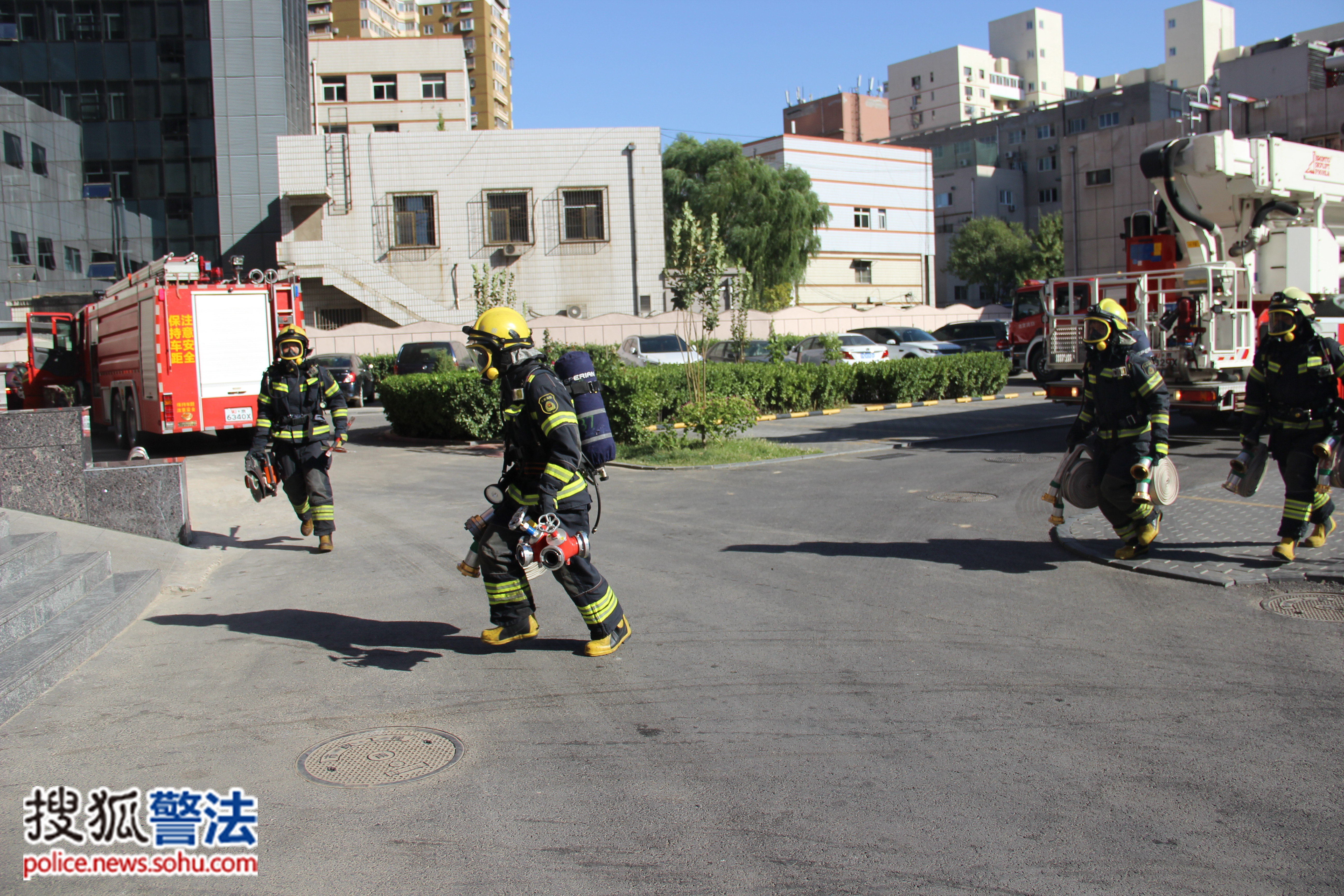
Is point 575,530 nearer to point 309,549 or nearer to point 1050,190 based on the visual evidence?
point 309,549

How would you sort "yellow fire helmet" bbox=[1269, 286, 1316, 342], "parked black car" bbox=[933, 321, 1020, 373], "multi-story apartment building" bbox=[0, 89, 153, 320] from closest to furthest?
1. "yellow fire helmet" bbox=[1269, 286, 1316, 342]
2. "parked black car" bbox=[933, 321, 1020, 373]
3. "multi-story apartment building" bbox=[0, 89, 153, 320]

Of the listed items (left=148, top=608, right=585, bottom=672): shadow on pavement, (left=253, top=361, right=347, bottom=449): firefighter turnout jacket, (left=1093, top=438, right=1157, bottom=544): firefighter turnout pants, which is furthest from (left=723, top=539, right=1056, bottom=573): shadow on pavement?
(left=253, top=361, right=347, bottom=449): firefighter turnout jacket

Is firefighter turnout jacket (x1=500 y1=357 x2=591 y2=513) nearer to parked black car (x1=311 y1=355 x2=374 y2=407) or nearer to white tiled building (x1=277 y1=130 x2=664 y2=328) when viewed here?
parked black car (x1=311 y1=355 x2=374 y2=407)

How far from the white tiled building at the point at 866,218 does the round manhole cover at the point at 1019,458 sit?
4135 centimetres

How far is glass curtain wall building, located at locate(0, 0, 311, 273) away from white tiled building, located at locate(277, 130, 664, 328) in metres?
6.36

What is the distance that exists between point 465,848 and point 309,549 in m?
6.17

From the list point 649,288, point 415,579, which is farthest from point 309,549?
point 649,288

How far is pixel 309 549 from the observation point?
362 inches

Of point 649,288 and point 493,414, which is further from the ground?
point 649,288

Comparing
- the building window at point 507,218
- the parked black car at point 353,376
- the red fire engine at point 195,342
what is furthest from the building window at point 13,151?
the red fire engine at point 195,342

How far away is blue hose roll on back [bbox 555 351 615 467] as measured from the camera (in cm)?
549

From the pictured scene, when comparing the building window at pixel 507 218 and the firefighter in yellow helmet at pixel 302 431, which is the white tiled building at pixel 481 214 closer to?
the building window at pixel 507 218

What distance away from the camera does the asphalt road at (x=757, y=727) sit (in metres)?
3.45

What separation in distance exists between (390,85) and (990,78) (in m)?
92.9
